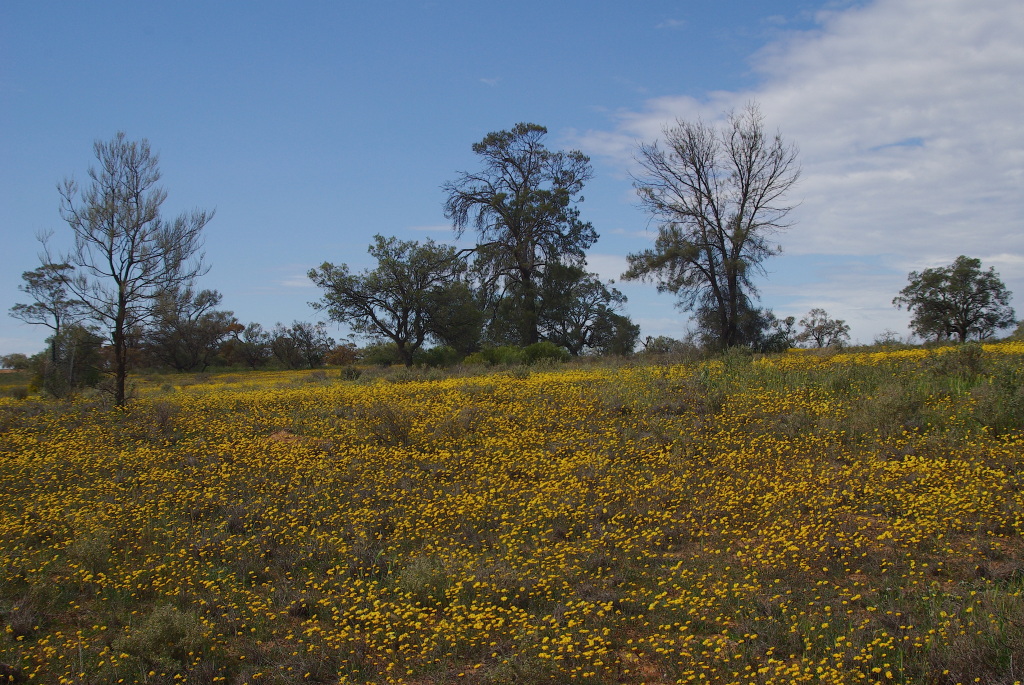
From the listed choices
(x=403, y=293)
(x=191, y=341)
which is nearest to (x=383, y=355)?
(x=403, y=293)

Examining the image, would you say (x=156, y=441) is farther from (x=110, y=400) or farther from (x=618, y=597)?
(x=618, y=597)

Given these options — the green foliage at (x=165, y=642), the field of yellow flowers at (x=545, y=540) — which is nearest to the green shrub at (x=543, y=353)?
the field of yellow flowers at (x=545, y=540)

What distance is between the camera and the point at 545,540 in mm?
7848

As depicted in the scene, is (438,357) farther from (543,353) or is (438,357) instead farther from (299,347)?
(299,347)

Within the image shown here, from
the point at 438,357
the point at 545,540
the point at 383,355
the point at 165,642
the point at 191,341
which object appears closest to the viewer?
the point at 165,642

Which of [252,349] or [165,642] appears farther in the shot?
[252,349]

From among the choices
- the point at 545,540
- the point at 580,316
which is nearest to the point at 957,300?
the point at 580,316

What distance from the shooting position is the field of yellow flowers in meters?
5.40

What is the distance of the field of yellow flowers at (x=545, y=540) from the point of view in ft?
17.7

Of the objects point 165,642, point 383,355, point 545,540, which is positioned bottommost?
point 165,642

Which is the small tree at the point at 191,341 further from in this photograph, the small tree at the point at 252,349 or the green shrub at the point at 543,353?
the green shrub at the point at 543,353

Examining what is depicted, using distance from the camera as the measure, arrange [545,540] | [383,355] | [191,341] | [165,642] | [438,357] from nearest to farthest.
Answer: [165,642] < [545,540] < [438,357] < [383,355] < [191,341]

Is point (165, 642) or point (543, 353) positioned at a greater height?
point (543, 353)

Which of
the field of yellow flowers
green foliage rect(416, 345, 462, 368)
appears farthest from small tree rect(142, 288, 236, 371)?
the field of yellow flowers
